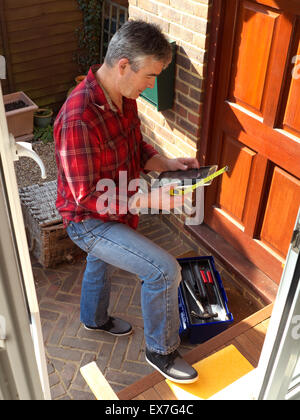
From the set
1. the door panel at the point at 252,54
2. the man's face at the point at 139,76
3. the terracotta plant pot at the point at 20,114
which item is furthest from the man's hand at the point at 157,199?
the terracotta plant pot at the point at 20,114

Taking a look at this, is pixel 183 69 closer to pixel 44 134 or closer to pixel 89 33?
pixel 44 134

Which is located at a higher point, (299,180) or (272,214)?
(299,180)

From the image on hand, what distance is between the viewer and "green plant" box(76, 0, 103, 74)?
695 centimetres

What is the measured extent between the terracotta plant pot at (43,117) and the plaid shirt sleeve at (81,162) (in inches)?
171

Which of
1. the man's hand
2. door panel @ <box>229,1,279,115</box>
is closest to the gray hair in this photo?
the man's hand

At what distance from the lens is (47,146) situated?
6449mm

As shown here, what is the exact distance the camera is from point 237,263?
406cm

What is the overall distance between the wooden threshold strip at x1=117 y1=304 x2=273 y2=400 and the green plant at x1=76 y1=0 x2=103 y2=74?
522 cm

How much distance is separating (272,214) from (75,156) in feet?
5.82

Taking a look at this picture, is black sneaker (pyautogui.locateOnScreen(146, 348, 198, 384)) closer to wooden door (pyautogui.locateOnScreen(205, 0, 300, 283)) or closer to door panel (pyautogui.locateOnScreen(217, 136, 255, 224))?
wooden door (pyautogui.locateOnScreen(205, 0, 300, 283))

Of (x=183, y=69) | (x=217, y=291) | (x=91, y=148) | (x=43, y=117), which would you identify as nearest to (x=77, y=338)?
(x=217, y=291)
